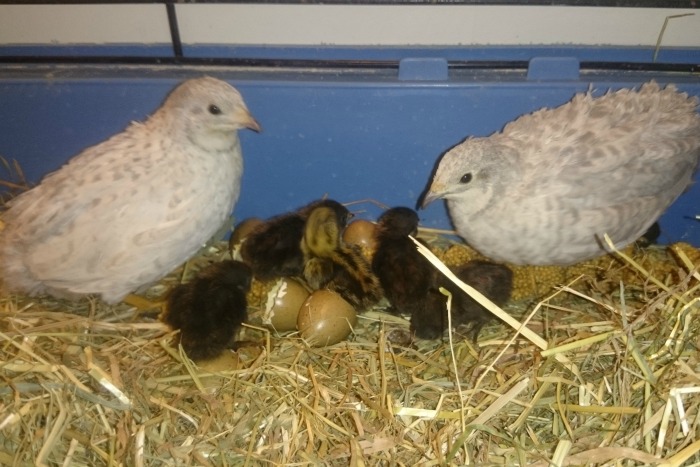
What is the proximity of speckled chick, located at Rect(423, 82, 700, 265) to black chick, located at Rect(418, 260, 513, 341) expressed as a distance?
0.13m

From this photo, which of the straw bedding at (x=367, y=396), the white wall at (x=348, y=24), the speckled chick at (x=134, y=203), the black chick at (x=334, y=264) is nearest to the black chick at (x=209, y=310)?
the straw bedding at (x=367, y=396)

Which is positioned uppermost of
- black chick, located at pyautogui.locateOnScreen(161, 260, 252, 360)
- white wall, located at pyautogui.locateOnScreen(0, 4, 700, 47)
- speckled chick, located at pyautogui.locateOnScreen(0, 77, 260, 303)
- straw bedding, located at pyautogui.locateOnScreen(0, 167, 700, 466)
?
white wall, located at pyautogui.locateOnScreen(0, 4, 700, 47)

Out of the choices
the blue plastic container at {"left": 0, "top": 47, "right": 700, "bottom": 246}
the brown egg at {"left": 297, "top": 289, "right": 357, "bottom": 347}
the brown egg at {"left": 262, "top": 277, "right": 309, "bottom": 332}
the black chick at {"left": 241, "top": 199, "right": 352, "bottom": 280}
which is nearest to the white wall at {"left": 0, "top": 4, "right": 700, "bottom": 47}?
the blue plastic container at {"left": 0, "top": 47, "right": 700, "bottom": 246}

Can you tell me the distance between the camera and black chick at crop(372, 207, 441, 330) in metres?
2.58

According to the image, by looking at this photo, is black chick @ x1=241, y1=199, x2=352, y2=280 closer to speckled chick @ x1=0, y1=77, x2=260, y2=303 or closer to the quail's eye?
speckled chick @ x1=0, y1=77, x2=260, y2=303

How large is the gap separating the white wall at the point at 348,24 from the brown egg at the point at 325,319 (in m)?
1.73

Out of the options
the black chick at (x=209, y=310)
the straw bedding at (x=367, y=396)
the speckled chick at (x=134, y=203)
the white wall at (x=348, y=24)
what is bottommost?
the straw bedding at (x=367, y=396)

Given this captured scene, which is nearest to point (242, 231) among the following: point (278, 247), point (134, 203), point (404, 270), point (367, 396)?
point (278, 247)

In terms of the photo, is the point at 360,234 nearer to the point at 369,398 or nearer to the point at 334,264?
the point at 334,264

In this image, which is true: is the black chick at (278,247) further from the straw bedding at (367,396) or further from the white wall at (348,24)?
the white wall at (348,24)

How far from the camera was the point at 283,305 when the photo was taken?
2699mm

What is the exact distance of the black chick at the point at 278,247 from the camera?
2.71 meters

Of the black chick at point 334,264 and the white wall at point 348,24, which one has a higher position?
the white wall at point 348,24

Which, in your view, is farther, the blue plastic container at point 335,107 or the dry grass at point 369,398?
the blue plastic container at point 335,107
